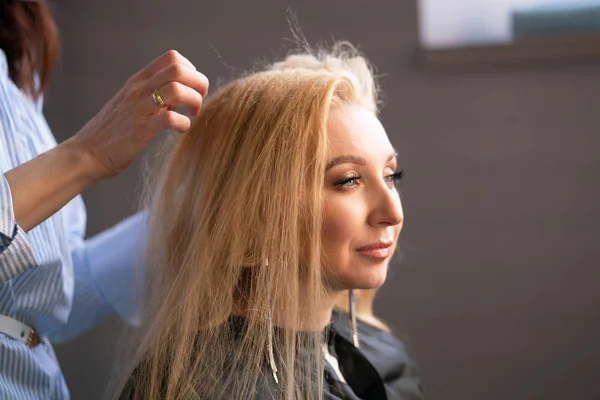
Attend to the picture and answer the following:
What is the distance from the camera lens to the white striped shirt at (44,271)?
2.75ft

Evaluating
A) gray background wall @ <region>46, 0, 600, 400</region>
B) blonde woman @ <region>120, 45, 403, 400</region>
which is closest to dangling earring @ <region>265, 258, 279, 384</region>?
blonde woman @ <region>120, 45, 403, 400</region>

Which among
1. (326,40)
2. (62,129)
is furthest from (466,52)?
(62,129)

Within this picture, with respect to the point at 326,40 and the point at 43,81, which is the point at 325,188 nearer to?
the point at 43,81

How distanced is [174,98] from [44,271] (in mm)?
335

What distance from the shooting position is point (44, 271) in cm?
94

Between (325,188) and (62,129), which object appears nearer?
(325,188)

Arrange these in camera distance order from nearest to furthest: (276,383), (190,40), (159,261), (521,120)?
(276,383)
(159,261)
(521,120)
(190,40)

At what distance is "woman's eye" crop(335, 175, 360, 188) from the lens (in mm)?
895

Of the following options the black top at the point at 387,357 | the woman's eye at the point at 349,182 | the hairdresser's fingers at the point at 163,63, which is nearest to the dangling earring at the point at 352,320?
the black top at the point at 387,357

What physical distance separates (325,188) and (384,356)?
0.37 m

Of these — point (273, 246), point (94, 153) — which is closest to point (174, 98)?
point (94, 153)

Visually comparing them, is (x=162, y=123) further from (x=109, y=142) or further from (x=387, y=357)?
(x=387, y=357)

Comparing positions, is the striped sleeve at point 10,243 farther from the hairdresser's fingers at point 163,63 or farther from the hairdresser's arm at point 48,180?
the hairdresser's fingers at point 163,63

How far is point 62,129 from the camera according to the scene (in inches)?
71.3
